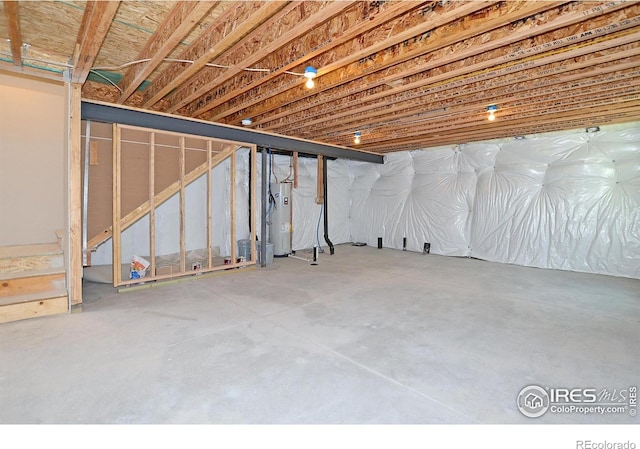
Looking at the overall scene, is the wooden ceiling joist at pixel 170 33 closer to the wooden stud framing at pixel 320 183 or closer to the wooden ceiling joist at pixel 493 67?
the wooden ceiling joist at pixel 493 67

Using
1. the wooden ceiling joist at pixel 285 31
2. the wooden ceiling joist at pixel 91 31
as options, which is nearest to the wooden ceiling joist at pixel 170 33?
the wooden ceiling joist at pixel 91 31

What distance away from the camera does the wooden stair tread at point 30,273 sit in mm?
3285

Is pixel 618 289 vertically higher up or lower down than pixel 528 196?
lower down

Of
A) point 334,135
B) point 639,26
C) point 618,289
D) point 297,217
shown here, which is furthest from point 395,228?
point 639,26

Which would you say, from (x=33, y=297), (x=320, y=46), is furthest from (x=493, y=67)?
(x=33, y=297)

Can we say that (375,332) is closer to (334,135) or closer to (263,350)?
(263,350)

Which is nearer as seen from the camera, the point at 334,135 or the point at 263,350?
the point at 263,350

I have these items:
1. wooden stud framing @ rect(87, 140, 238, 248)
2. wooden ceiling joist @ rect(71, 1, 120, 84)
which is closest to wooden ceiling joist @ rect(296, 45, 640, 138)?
wooden stud framing @ rect(87, 140, 238, 248)

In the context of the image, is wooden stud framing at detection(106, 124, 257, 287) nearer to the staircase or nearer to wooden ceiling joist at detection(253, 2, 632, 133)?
the staircase

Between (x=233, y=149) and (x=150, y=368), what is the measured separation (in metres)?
3.85

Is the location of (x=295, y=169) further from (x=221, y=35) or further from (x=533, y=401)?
(x=533, y=401)

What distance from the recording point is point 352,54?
2754mm

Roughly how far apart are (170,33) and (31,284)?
3014mm
